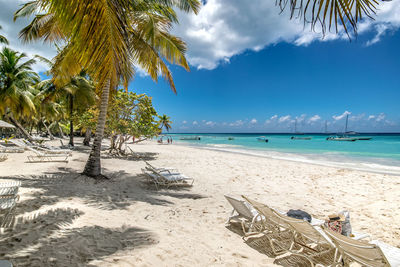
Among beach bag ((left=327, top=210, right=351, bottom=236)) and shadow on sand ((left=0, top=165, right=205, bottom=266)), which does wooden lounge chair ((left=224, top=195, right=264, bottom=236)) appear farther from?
shadow on sand ((left=0, top=165, right=205, bottom=266))

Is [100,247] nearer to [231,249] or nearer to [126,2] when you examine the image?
[231,249]

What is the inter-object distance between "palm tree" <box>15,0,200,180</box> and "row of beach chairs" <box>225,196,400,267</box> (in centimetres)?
352

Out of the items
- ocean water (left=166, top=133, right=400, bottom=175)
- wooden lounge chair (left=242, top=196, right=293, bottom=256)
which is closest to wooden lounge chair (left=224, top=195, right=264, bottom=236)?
wooden lounge chair (left=242, top=196, right=293, bottom=256)

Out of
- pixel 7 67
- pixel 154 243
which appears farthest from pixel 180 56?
pixel 7 67

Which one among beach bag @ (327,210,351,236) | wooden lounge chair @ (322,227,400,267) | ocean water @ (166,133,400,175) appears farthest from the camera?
ocean water @ (166,133,400,175)

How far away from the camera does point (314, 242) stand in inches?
126

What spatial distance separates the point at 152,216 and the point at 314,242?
3.05 meters

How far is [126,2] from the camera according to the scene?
3.33 m

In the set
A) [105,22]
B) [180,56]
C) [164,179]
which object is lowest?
[164,179]

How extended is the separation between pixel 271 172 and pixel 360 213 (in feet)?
17.2

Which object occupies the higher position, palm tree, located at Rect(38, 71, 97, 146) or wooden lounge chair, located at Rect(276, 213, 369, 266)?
palm tree, located at Rect(38, 71, 97, 146)

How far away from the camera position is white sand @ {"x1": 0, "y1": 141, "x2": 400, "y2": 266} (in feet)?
9.80

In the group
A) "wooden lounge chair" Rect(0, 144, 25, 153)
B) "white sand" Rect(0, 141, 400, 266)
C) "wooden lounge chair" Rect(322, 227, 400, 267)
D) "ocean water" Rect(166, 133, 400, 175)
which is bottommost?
"ocean water" Rect(166, 133, 400, 175)

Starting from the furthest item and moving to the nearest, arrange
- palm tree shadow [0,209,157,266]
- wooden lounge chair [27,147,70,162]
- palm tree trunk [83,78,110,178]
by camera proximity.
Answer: wooden lounge chair [27,147,70,162] → palm tree trunk [83,78,110,178] → palm tree shadow [0,209,157,266]
